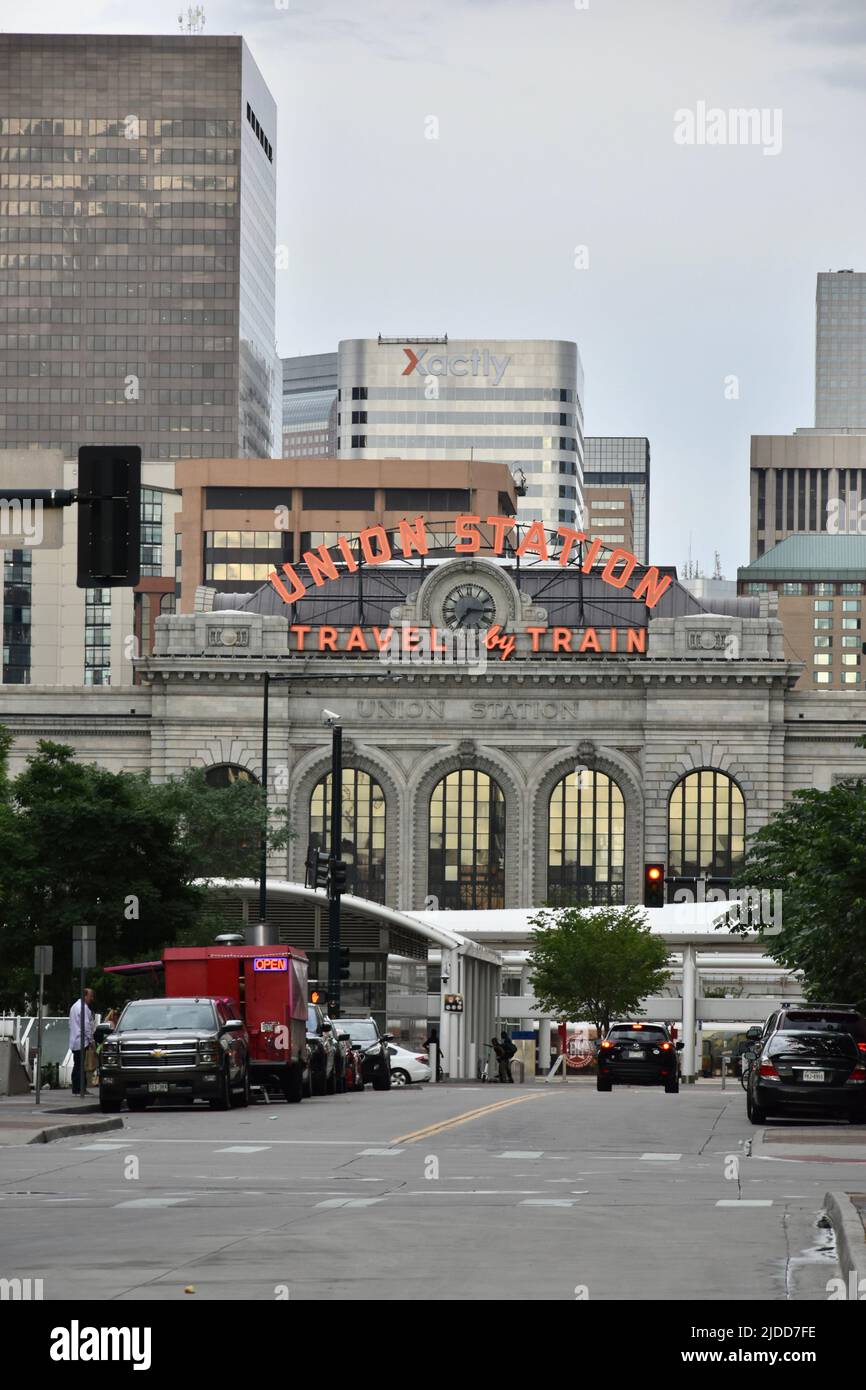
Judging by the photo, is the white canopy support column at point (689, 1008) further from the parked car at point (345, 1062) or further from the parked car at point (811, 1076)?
the parked car at point (811, 1076)

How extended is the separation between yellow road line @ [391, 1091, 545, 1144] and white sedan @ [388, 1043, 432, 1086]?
10500 mm

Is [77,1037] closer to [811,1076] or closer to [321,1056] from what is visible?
[321,1056]

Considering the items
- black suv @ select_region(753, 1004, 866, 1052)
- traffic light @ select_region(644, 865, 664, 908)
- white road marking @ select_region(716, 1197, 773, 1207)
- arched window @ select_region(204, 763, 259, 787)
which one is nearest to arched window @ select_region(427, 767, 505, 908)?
arched window @ select_region(204, 763, 259, 787)

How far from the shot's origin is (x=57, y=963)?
166 ft

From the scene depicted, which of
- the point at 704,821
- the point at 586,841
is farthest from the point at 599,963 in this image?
the point at 704,821

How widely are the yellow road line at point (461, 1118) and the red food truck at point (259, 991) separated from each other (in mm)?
3351

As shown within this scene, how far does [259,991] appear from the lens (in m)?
40.7

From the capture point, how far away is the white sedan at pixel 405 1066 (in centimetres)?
5925

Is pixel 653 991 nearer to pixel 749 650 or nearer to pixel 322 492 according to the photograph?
pixel 749 650

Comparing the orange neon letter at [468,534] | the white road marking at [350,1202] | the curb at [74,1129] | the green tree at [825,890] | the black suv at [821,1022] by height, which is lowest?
the curb at [74,1129]

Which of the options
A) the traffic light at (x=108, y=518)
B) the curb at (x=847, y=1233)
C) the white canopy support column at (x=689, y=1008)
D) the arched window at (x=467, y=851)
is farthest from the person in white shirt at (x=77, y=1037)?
the arched window at (x=467, y=851)

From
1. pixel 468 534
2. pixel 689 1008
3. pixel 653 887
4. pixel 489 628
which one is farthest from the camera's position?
pixel 489 628

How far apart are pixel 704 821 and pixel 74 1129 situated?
7454 centimetres

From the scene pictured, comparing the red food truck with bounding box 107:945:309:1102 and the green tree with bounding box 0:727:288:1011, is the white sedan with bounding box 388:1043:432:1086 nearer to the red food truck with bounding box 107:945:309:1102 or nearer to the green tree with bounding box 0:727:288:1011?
the green tree with bounding box 0:727:288:1011
